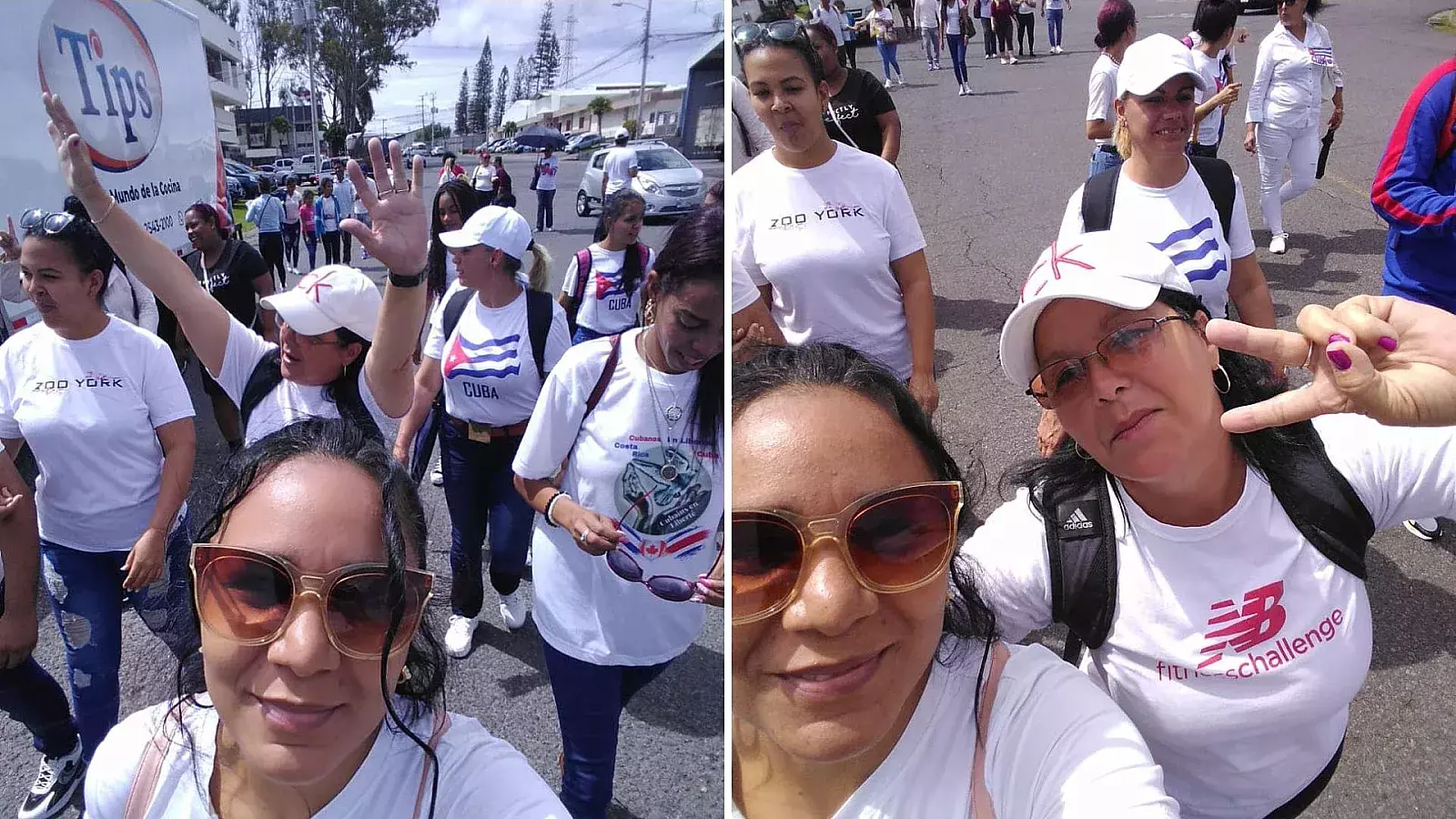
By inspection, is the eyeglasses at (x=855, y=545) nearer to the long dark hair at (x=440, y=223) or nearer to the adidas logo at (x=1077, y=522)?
the adidas logo at (x=1077, y=522)

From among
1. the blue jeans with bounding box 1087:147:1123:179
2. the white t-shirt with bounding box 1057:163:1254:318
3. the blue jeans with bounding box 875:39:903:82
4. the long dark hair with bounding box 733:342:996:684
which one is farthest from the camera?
the blue jeans with bounding box 875:39:903:82

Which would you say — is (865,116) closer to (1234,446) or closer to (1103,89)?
(1103,89)

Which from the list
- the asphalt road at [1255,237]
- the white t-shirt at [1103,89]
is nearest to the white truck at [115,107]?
the asphalt road at [1255,237]

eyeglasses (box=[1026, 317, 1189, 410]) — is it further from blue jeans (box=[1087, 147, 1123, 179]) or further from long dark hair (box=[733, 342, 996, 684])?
blue jeans (box=[1087, 147, 1123, 179])

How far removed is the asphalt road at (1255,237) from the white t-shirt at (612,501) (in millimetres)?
881

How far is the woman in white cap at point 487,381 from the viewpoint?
5.16 feet

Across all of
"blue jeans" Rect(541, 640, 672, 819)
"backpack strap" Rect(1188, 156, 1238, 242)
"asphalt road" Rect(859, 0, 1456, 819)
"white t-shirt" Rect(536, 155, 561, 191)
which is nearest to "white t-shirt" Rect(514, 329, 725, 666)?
"blue jeans" Rect(541, 640, 672, 819)

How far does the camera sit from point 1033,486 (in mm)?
1319

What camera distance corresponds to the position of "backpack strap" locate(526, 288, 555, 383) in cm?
166

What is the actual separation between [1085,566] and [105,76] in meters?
1.25

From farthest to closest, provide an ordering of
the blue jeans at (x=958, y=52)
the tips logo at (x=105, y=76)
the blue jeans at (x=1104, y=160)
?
the blue jeans at (x=958, y=52), the blue jeans at (x=1104, y=160), the tips logo at (x=105, y=76)

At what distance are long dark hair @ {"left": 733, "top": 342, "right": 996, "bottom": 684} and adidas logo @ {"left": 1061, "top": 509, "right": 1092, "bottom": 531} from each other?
0.23 m

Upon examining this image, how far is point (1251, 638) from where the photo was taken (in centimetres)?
118

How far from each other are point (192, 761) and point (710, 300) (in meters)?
0.73
